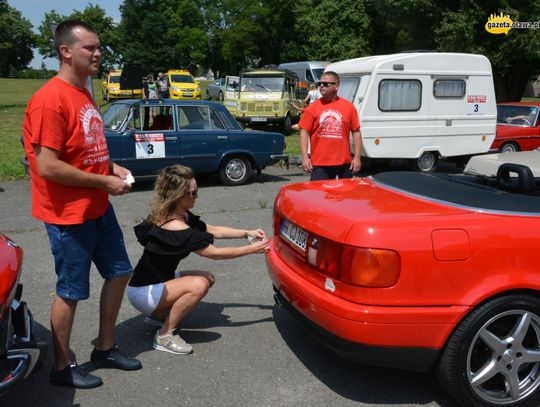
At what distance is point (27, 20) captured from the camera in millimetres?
102250

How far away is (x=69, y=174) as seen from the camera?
8.98ft

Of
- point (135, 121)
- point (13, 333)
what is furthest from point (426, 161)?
point (13, 333)

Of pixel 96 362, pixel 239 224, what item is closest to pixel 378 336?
pixel 96 362

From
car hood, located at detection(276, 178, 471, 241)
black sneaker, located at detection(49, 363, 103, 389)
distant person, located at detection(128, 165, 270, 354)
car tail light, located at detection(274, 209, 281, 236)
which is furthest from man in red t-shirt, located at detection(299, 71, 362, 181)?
black sneaker, located at detection(49, 363, 103, 389)

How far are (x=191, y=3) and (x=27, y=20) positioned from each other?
48.0 meters

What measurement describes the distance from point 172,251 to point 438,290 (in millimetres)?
1613

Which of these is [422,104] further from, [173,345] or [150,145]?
[173,345]

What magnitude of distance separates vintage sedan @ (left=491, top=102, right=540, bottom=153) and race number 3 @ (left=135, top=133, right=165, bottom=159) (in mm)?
8081

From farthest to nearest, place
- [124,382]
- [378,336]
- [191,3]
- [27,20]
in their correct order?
1. [27,20]
2. [191,3]
3. [124,382]
4. [378,336]

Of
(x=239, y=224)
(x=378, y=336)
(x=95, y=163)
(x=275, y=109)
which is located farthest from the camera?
(x=275, y=109)

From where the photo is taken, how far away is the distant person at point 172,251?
11.1 feet

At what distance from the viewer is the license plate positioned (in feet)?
10.3

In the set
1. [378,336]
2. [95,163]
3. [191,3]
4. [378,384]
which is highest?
[191,3]

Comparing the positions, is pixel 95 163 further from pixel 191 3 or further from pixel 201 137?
pixel 191 3
